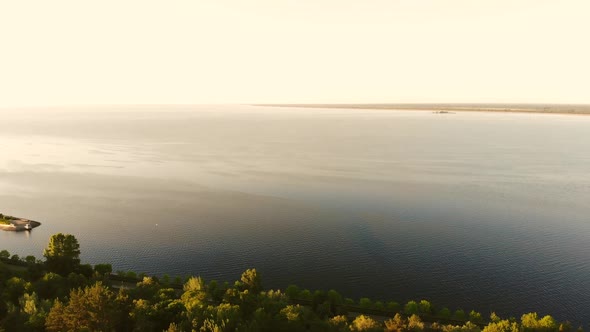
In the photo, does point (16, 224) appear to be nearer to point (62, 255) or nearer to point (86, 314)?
point (62, 255)

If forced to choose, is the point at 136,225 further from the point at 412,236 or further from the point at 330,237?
the point at 412,236

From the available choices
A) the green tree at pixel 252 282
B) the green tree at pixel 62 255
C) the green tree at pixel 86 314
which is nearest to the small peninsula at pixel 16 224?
the green tree at pixel 62 255

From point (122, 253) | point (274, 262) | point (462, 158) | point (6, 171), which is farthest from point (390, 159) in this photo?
point (6, 171)

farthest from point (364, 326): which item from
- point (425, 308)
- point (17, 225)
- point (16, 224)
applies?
point (16, 224)

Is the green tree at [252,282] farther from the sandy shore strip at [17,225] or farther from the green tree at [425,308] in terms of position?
the sandy shore strip at [17,225]

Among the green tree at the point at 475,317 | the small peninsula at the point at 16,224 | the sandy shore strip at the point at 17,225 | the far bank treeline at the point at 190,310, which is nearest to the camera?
the far bank treeline at the point at 190,310

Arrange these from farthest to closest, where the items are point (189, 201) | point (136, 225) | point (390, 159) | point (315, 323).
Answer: point (390, 159), point (189, 201), point (136, 225), point (315, 323)
